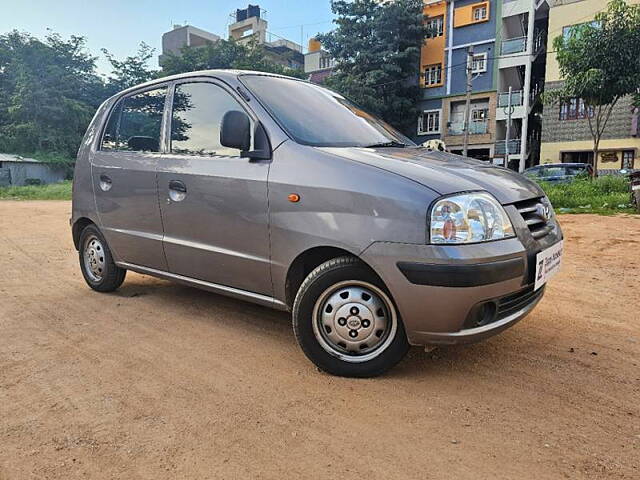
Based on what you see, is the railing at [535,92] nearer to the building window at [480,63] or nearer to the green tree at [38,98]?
the building window at [480,63]

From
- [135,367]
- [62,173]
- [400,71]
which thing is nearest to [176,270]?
[135,367]

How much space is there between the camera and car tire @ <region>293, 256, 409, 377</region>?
256 centimetres

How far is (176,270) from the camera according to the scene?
3.55m

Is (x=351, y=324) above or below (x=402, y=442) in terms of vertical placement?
above

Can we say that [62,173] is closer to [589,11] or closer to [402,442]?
[589,11]

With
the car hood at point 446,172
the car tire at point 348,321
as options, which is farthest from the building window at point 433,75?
the car tire at point 348,321

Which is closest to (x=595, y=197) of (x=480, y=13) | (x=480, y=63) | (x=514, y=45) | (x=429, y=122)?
(x=514, y=45)

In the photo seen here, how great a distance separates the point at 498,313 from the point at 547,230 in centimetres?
66

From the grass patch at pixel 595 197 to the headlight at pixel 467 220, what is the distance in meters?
9.29

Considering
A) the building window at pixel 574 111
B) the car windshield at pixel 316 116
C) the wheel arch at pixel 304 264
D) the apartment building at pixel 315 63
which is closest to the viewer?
the wheel arch at pixel 304 264

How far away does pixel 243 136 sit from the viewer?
2.87 meters

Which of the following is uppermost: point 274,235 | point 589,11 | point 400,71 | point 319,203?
point 589,11

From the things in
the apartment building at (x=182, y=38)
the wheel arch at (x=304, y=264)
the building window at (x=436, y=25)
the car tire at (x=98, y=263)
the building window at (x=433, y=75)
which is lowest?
the car tire at (x=98, y=263)

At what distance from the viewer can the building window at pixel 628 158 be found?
23653 millimetres
